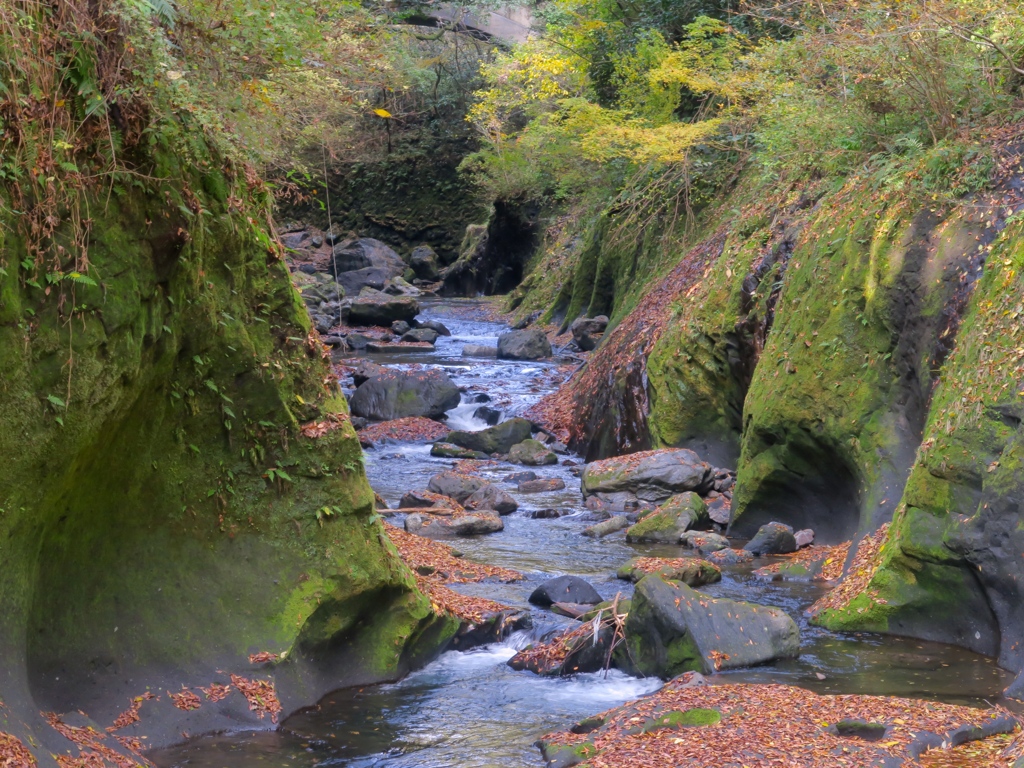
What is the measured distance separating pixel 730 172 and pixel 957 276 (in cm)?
1007

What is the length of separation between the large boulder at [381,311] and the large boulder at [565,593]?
2020 centimetres

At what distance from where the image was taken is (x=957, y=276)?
9086 millimetres

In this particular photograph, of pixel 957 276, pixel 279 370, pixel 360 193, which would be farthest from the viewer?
pixel 360 193

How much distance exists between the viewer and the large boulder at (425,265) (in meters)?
41.0

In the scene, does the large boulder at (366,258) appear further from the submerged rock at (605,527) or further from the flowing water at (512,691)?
the flowing water at (512,691)

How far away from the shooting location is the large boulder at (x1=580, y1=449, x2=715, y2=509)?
1300cm

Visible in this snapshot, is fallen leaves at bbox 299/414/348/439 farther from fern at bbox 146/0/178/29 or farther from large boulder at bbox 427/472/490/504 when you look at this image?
large boulder at bbox 427/472/490/504

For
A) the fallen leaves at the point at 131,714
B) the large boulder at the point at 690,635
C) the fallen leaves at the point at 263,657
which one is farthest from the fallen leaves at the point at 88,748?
the large boulder at the point at 690,635

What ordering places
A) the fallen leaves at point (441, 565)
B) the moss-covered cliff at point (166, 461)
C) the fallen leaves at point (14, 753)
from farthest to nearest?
the fallen leaves at point (441, 565)
the moss-covered cliff at point (166, 461)
the fallen leaves at point (14, 753)

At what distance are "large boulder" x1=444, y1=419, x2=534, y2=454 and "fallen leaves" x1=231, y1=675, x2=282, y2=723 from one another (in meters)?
10.1

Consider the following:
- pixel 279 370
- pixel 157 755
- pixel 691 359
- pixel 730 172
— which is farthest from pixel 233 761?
pixel 730 172

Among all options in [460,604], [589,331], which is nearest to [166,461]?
[460,604]

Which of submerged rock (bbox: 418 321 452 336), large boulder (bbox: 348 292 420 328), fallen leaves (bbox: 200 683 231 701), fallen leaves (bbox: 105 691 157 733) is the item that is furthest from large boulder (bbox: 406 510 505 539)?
large boulder (bbox: 348 292 420 328)

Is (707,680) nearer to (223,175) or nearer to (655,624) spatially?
(655,624)
